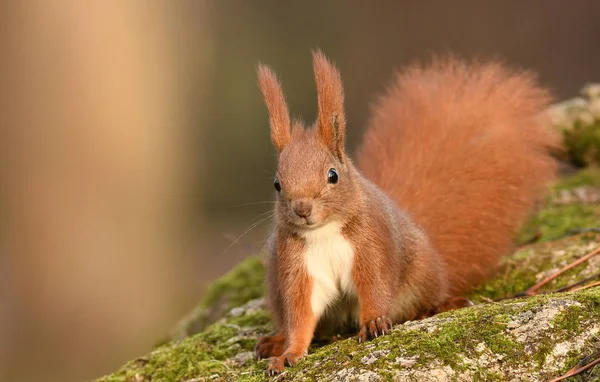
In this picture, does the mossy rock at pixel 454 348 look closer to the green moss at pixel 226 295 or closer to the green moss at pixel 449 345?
the green moss at pixel 449 345

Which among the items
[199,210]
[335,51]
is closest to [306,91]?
[335,51]

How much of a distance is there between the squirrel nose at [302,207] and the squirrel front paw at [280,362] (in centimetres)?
40

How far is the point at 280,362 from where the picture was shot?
2240 millimetres

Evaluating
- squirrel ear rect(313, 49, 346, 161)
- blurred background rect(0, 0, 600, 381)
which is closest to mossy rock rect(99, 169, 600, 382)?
squirrel ear rect(313, 49, 346, 161)

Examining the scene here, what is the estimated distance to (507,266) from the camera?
309cm

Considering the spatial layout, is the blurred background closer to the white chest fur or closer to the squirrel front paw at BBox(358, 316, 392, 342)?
the white chest fur

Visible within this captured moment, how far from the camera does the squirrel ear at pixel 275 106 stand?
8.06ft

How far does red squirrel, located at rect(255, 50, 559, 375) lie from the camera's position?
7.82 ft

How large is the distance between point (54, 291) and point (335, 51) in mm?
6796

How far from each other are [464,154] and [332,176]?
3.32 ft

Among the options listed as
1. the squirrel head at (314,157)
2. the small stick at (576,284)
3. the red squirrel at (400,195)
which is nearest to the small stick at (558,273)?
the small stick at (576,284)

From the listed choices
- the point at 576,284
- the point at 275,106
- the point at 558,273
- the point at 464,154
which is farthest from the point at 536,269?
the point at 275,106

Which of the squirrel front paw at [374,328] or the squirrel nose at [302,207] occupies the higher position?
the squirrel nose at [302,207]

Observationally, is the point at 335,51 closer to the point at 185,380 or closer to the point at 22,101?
the point at 22,101
